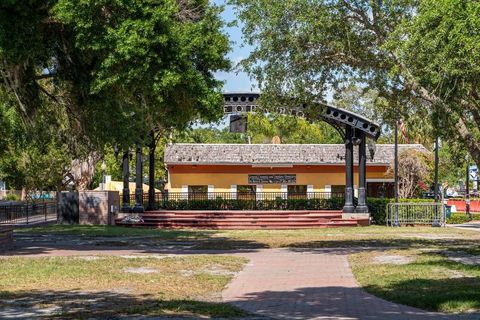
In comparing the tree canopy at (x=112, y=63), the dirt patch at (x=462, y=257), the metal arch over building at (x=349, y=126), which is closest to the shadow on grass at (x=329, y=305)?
the dirt patch at (x=462, y=257)

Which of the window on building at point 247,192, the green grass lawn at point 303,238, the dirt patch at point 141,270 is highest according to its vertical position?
the window on building at point 247,192

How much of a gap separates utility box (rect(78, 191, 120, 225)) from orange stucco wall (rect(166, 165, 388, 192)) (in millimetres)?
10442

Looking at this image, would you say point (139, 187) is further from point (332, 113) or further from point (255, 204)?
point (332, 113)

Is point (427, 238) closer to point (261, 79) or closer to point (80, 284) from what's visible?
point (261, 79)

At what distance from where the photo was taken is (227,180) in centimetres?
4766

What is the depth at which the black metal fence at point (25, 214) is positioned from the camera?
39.3m

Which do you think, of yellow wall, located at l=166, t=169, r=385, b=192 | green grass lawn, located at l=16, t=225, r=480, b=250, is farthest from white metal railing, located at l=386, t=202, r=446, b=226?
yellow wall, located at l=166, t=169, r=385, b=192

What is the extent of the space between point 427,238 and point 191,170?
22473 millimetres

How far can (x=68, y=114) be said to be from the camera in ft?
76.3

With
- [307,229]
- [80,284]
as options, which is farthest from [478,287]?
[307,229]

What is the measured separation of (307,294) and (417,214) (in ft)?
88.3

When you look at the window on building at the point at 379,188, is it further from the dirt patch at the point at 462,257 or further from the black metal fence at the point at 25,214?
the dirt patch at the point at 462,257

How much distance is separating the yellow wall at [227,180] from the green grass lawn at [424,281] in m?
28.1

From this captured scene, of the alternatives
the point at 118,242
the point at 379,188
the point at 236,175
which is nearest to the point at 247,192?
the point at 236,175
